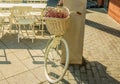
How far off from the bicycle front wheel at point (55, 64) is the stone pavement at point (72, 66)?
6.4 inches

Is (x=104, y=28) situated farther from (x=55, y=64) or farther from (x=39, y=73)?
(x=39, y=73)

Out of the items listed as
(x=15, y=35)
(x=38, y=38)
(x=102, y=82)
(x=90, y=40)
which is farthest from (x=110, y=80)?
(x=15, y=35)

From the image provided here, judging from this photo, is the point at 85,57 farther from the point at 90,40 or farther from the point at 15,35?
the point at 15,35

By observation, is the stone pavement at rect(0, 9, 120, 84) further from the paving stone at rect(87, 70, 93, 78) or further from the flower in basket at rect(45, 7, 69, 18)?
the flower in basket at rect(45, 7, 69, 18)

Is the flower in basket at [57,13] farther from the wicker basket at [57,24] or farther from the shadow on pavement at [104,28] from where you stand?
the shadow on pavement at [104,28]

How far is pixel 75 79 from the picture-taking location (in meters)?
5.09

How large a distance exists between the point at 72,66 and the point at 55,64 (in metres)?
0.44

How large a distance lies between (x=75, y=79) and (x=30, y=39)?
2.77 meters

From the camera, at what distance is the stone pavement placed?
16.7 ft

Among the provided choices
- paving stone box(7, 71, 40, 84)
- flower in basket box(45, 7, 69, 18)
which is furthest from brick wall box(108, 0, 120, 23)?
paving stone box(7, 71, 40, 84)

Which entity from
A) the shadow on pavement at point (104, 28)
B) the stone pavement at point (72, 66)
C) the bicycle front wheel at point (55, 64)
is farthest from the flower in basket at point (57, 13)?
the shadow on pavement at point (104, 28)

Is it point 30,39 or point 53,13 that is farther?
point 30,39

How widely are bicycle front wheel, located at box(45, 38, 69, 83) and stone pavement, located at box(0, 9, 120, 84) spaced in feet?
0.54

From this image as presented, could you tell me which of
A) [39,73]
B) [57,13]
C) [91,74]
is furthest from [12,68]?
[91,74]
